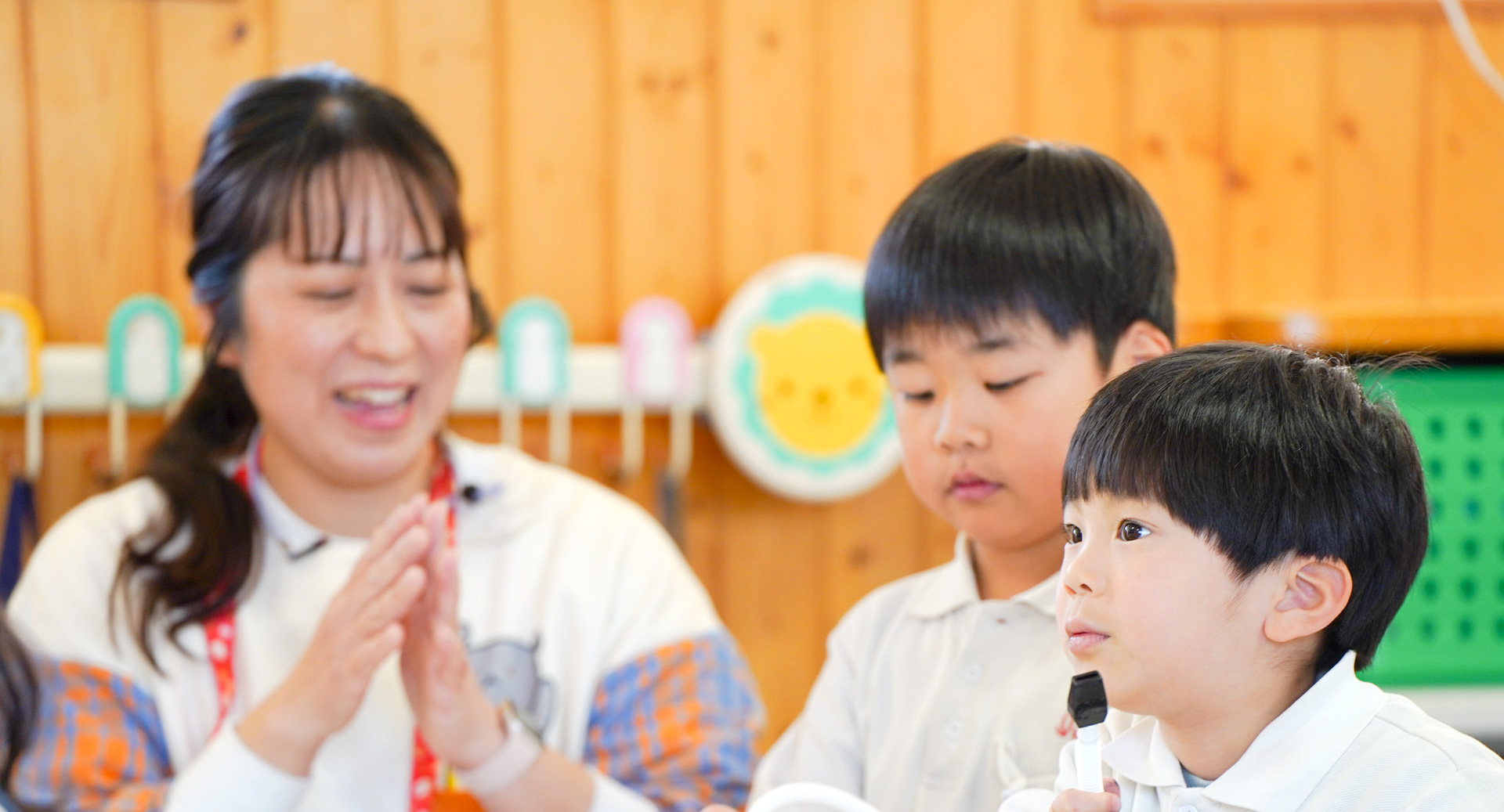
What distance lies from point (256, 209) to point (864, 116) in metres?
0.85

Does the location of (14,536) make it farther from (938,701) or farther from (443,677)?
(938,701)

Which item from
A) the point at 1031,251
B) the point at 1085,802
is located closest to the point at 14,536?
the point at 1031,251

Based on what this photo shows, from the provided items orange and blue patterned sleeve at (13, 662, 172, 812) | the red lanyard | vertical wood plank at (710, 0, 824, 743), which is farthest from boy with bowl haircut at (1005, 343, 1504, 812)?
vertical wood plank at (710, 0, 824, 743)

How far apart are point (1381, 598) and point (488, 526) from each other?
0.83 meters

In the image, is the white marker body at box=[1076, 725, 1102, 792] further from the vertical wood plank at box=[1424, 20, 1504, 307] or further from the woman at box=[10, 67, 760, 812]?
the vertical wood plank at box=[1424, 20, 1504, 307]

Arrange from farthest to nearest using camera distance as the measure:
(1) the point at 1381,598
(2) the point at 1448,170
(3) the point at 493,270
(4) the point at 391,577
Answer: (2) the point at 1448,170, (3) the point at 493,270, (4) the point at 391,577, (1) the point at 1381,598

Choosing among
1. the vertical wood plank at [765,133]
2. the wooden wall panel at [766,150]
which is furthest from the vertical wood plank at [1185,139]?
the vertical wood plank at [765,133]

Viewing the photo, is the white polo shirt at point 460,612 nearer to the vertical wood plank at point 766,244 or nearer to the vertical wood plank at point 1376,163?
the vertical wood plank at point 766,244

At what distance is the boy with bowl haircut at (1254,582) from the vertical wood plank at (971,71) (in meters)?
1.17

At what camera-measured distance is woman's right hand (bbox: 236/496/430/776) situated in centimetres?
99

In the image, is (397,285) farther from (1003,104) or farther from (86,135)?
(1003,104)

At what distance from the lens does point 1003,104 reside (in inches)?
69.0

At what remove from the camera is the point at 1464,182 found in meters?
1.85

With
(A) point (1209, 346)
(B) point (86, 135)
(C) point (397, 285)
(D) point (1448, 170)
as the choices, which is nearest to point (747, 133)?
(C) point (397, 285)
